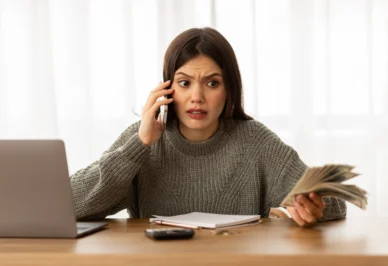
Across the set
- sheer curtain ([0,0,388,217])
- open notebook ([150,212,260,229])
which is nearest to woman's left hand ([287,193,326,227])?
open notebook ([150,212,260,229])

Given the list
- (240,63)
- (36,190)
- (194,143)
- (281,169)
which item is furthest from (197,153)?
(240,63)

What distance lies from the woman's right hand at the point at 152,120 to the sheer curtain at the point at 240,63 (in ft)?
4.32

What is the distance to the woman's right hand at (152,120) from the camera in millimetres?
1928

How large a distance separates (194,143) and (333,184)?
60 cm

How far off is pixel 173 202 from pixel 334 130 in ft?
4.85

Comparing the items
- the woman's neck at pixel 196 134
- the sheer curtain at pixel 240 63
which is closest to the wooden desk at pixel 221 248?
the woman's neck at pixel 196 134

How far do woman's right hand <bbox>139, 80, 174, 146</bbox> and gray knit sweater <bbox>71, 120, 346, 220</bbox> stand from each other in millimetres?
77

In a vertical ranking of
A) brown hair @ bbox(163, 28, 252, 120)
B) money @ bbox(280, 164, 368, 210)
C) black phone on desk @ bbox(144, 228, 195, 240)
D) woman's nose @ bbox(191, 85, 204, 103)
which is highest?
brown hair @ bbox(163, 28, 252, 120)

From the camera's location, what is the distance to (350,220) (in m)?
1.78

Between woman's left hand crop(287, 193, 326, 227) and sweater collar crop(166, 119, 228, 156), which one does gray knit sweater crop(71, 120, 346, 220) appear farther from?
woman's left hand crop(287, 193, 326, 227)

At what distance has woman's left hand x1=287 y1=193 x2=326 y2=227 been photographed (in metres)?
1.65

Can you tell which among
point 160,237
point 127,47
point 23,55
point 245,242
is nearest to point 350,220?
point 245,242

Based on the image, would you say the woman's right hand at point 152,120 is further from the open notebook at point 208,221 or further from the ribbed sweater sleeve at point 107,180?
the open notebook at point 208,221

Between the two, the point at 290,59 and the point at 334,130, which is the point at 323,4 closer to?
the point at 290,59
